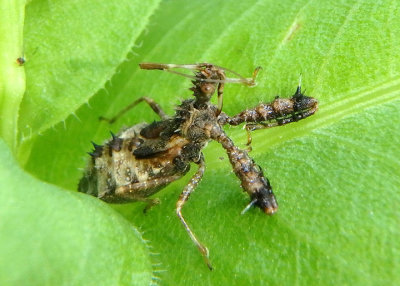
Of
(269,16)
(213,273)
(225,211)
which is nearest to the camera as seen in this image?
(213,273)

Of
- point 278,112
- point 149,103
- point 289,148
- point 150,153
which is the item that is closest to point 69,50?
point 149,103

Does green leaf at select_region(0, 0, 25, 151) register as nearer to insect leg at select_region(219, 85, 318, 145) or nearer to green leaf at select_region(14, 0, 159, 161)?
green leaf at select_region(14, 0, 159, 161)

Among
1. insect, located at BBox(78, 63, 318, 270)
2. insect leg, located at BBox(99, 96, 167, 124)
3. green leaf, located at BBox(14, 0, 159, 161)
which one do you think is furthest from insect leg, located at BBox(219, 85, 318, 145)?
green leaf, located at BBox(14, 0, 159, 161)

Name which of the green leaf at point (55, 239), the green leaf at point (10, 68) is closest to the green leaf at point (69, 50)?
the green leaf at point (10, 68)

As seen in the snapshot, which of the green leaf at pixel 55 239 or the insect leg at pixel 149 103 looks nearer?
the green leaf at pixel 55 239

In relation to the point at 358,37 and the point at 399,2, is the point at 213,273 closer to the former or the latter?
the point at 358,37

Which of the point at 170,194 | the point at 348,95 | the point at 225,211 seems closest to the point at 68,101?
the point at 170,194

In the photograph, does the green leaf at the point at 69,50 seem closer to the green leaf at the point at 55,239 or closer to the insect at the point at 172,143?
the insect at the point at 172,143
